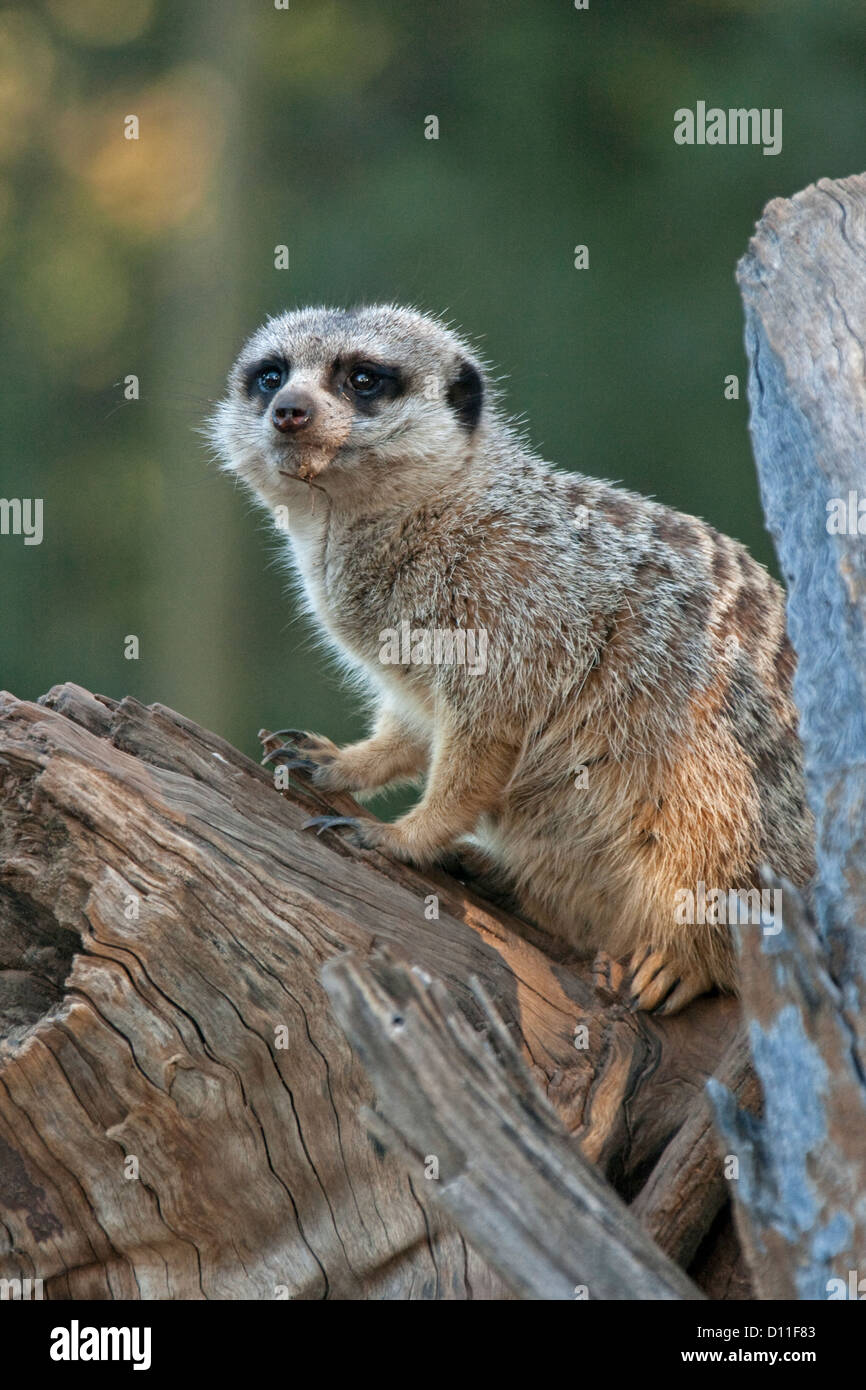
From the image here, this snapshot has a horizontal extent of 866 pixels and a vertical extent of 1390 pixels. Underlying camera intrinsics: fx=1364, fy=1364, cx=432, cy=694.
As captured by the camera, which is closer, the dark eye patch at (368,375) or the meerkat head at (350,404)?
the meerkat head at (350,404)

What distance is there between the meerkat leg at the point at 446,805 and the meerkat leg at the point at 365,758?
182 mm

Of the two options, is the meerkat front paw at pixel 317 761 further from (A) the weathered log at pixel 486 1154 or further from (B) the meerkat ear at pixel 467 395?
(A) the weathered log at pixel 486 1154

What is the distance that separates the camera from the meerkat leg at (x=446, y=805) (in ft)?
9.55

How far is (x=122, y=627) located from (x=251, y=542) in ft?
2.70

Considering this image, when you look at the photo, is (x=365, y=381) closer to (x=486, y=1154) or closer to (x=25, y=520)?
(x=486, y=1154)

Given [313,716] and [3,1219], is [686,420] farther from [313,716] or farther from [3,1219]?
[3,1219]

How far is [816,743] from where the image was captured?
2.11 m

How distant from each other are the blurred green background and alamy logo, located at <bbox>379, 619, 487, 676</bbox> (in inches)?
159

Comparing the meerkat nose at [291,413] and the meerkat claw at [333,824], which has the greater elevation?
the meerkat nose at [291,413]

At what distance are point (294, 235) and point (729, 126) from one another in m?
2.41

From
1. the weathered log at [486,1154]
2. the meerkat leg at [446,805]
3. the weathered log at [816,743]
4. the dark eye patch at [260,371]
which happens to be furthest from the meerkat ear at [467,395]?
the weathered log at [486,1154]

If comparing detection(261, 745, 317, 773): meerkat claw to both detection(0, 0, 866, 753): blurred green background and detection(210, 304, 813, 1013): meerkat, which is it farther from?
detection(0, 0, 866, 753): blurred green background

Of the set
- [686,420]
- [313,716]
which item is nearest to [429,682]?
[313,716]

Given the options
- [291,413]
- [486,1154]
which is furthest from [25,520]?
[486,1154]
